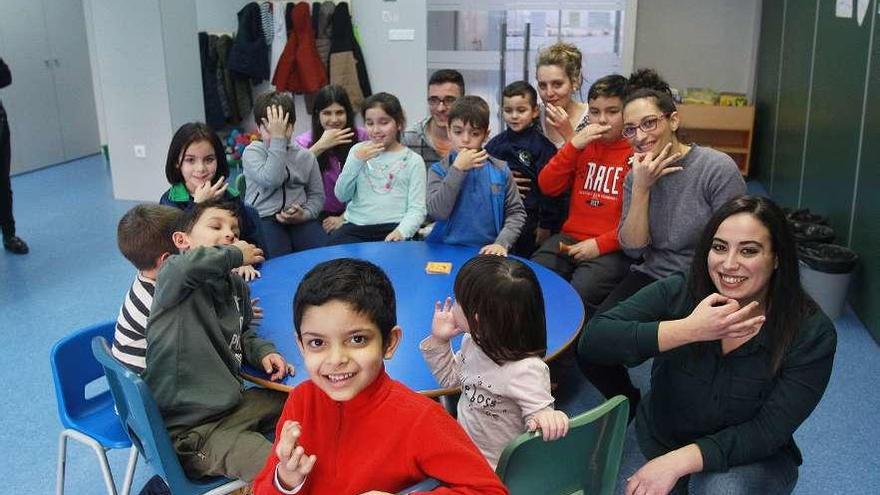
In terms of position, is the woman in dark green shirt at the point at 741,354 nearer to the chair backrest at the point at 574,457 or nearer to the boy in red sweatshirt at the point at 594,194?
the chair backrest at the point at 574,457

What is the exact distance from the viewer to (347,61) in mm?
6871

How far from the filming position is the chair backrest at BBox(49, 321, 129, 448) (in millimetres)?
1935

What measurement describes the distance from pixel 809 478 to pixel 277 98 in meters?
2.59

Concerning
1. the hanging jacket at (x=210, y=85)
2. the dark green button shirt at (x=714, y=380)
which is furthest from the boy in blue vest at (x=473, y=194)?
the hanging jacket at (x=210, y=85)

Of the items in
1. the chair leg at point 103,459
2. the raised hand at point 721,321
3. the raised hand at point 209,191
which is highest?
the raised hand at point 209,191

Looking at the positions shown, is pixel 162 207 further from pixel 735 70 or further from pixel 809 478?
pixel 735 70

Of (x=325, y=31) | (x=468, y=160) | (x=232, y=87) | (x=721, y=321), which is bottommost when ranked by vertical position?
(x=721, y=321)

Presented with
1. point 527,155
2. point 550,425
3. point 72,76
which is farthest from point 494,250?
point 72,76

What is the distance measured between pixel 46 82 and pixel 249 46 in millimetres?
2104

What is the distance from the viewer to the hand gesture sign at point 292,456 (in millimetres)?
1142

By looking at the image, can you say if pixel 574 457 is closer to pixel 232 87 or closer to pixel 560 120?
pixel 560 120

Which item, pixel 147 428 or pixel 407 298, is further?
pixel 407 298

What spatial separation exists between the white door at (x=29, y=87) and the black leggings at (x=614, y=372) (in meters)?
6.43

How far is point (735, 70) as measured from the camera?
700cm
